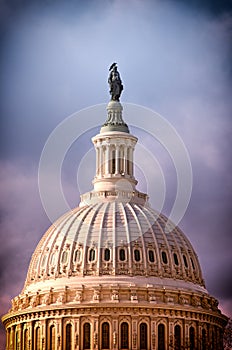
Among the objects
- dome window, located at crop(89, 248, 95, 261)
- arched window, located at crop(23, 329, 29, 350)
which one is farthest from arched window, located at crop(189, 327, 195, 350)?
arched window, located at crop(23, 329, 29, 350)

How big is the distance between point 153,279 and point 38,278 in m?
12.6

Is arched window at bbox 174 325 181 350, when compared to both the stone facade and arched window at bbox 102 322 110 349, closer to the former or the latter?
the stone facade

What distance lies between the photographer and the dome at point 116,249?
19204 cm

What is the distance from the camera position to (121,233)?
193 m

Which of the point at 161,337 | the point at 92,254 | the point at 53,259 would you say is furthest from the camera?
the point at 53,259

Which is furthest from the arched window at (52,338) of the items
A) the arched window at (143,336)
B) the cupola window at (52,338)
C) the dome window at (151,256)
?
the dome window at (151,256)

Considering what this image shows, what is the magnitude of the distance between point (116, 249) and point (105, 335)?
981 cm

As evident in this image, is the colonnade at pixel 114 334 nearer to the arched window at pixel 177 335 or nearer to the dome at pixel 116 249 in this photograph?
the arched window at pixel 177 335

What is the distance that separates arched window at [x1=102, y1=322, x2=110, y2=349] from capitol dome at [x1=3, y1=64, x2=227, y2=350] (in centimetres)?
10

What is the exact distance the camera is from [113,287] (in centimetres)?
18925

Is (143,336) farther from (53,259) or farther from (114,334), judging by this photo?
(53,259)

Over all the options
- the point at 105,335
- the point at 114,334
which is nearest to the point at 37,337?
the point at 105,335

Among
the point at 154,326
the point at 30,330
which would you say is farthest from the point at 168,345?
the point at 30,330

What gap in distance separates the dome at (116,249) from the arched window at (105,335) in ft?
17.3
